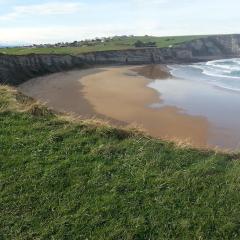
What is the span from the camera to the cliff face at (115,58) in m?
49.4

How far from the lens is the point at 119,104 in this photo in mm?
32688

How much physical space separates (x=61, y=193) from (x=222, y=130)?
15807 millimetres

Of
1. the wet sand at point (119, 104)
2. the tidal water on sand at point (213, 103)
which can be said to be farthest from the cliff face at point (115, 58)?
the tidal water on sand at point (213, 103)

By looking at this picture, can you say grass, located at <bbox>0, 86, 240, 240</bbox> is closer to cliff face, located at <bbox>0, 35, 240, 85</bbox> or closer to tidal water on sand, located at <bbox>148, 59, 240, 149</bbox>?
tidal water on sand, located at <bbox>148, 59, 240, 149</bbox>

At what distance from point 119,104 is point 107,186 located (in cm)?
2245

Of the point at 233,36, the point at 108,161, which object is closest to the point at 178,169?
the point at 108,161

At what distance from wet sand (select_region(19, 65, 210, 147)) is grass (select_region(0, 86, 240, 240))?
368cm

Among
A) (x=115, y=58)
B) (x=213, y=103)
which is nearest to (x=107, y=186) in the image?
(x=213, y=103)

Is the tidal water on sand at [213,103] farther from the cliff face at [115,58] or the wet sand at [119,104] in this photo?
the cliff face at [115,58]

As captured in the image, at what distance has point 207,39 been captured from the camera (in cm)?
13512

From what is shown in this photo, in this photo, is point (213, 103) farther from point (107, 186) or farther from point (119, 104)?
point (107, 186)

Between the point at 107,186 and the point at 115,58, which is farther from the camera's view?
the point at 115,58

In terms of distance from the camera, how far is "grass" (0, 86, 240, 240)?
904cm

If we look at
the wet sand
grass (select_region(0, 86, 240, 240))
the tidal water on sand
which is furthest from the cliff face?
grass (select_region(0, 86, 240, 240))
